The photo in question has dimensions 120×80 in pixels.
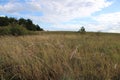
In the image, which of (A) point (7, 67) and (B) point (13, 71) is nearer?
(B) point (13, 71)

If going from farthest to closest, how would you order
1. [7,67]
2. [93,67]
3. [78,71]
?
[7,67], [93,67], [78,71]

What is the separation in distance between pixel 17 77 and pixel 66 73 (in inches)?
35.5

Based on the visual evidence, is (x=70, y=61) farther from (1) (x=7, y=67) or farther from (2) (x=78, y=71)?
(1) (x=7, y=67)

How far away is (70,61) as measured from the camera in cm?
377

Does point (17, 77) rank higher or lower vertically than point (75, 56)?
lower

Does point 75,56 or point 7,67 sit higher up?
point 75,56

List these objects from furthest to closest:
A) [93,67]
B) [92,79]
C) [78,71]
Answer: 1. [93,67]
2. [78,71]
3. [92,79]

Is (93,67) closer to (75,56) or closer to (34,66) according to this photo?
(75,56)

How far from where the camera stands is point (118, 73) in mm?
3350

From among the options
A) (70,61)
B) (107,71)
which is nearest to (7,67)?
(70,61)

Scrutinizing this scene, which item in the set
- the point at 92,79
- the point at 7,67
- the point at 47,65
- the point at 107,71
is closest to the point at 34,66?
the point at 47,65

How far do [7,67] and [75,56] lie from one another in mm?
1394

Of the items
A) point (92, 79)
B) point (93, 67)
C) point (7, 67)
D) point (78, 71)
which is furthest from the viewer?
point (7, 67)

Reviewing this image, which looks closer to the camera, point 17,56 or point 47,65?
point 47,65
